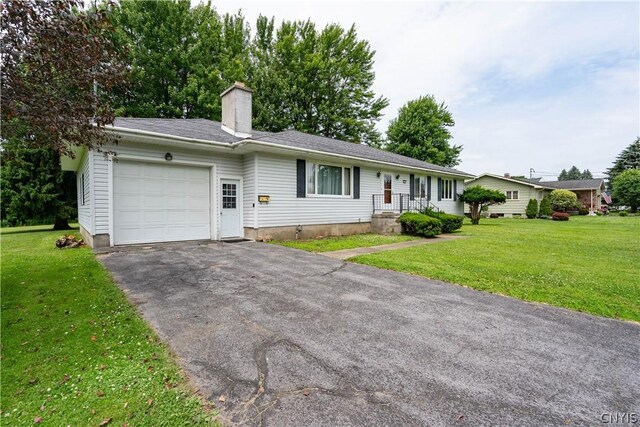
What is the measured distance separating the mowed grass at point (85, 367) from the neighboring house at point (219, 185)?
13.6ft

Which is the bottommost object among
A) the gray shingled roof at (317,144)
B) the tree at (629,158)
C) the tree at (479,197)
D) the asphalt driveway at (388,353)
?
the asphalt driveway at (388,353)

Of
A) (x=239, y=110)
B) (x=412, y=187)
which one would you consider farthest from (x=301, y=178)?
(x=412, y=187)

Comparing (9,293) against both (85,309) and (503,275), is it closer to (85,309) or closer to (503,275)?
(85,309)

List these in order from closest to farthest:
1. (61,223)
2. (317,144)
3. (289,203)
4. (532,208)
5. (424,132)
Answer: (289,203)
(317,144)
(61,223)
(532,208)
(424,132)

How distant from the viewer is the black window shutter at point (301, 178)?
10.5 meters

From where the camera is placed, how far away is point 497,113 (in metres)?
19.3

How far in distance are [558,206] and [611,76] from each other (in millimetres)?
18761

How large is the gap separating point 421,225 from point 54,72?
441 inches

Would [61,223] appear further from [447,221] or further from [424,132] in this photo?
[424,132]

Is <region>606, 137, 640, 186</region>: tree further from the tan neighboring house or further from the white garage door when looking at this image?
the white garage door

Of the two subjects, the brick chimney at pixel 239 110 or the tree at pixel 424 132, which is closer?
the brick chimney at pixel 239 110

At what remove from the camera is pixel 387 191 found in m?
14.1

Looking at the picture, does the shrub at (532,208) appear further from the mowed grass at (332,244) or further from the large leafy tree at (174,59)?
the large leafy tree at (174,59)

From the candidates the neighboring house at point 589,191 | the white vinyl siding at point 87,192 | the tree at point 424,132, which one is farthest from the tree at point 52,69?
the neighboring house at point 589,191
